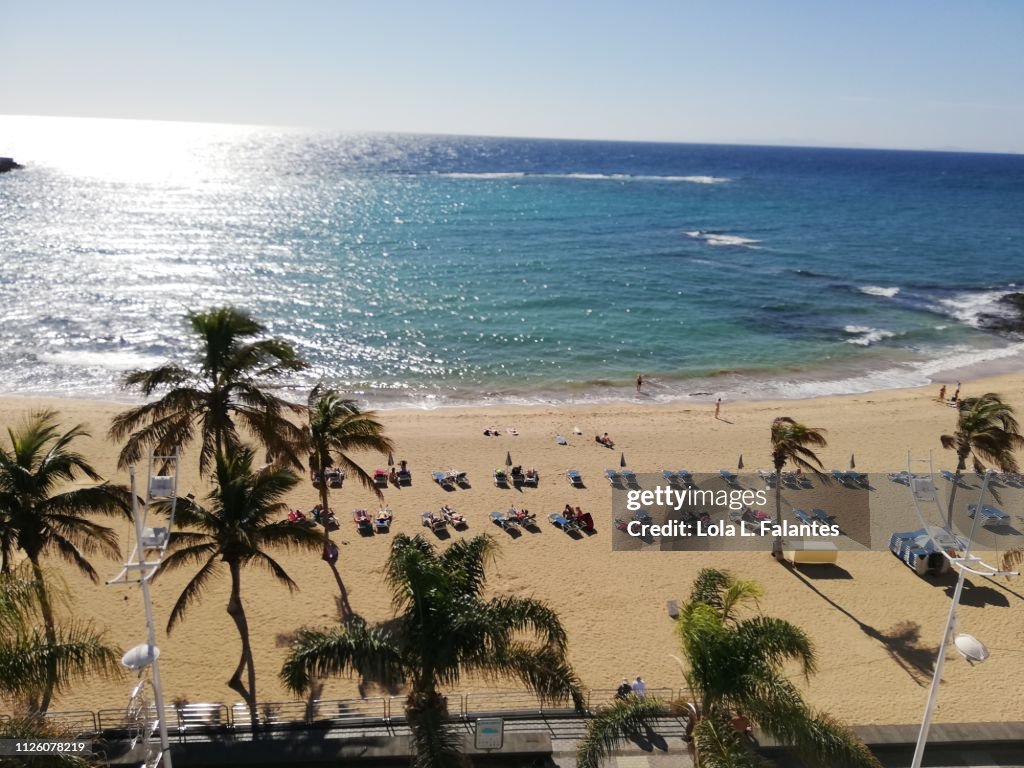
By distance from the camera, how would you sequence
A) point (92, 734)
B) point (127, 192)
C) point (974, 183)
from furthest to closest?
point (974, 183)
point (127, 192)
point (92, 734)

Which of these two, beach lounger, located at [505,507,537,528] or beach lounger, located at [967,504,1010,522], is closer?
beach lounger, located at [967,504,1010,522]

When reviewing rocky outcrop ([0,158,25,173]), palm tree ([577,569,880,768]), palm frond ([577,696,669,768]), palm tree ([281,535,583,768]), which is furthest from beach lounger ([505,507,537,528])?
rocky outcrop ([0,158,25,173])

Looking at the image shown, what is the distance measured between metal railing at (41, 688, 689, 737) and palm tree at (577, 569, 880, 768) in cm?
364

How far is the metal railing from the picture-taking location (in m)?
12.2

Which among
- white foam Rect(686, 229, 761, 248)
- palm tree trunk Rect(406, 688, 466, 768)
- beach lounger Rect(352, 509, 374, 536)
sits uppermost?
white foam Rect(686, 229, 761, 248)

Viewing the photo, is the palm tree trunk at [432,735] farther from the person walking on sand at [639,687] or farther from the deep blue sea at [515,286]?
the deep blue sea at [515,286]

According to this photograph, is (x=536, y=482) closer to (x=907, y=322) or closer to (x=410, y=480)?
(x=410, y=480)

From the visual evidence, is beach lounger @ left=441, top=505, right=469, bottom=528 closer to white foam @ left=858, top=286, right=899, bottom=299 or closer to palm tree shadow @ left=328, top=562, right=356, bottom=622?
palm tree shadow @ left=328, top=562, right=356, bottom=622

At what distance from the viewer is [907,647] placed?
56.0ft

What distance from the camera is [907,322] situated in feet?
168

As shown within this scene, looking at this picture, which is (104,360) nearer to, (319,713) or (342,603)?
(342,603)

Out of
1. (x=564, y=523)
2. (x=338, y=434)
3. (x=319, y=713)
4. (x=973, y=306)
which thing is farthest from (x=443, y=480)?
(x=973, y=306)

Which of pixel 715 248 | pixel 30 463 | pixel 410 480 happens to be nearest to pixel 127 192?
pixel 715 248

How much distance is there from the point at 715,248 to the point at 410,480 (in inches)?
2303
